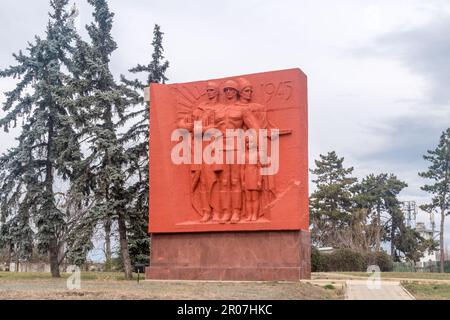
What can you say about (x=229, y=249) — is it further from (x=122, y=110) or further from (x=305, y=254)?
(x=122, y=110)

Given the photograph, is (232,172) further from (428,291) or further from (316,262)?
(316,262)

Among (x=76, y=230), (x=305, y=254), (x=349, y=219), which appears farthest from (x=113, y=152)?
(x=349, y=219)

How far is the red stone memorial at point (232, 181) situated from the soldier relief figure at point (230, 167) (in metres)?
0.02

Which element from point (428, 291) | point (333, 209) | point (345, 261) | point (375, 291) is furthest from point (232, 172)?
point (333, 209)

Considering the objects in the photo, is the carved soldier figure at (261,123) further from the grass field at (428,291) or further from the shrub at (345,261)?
the shrub at (345,261)

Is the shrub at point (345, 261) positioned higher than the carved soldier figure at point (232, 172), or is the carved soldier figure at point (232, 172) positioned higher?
the carved soldier figure at point (232, 172)

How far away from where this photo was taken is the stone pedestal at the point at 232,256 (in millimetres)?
15336

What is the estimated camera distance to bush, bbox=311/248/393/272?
81.7 ft

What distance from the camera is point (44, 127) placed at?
2111 centimetres

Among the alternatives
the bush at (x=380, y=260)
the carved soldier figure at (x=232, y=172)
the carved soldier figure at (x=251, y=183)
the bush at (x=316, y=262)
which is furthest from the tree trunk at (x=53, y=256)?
the bush at (x=380, y=260)

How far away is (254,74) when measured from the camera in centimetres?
1620

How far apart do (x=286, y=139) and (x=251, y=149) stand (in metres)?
0.90

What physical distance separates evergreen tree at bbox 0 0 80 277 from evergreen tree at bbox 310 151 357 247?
1986 centimetres

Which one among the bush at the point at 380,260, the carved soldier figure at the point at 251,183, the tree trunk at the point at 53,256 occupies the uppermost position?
the carved soldier figure at the point at 251,183
